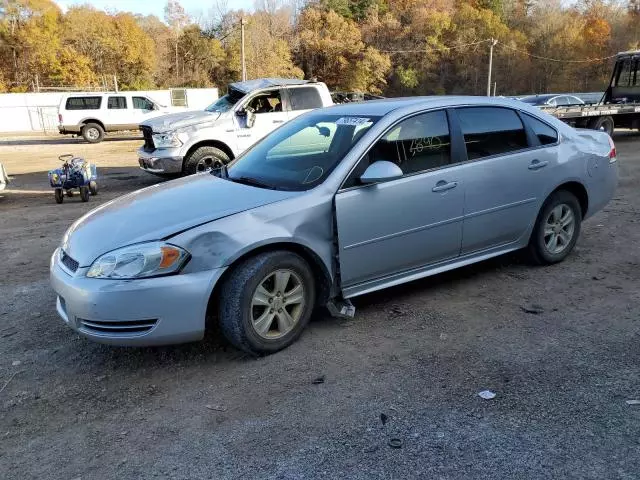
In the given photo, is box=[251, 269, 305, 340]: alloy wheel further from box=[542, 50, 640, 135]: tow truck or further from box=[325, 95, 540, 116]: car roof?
box=[542, 50, 640, 135]: tow truck

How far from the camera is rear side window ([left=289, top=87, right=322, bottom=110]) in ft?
34.9

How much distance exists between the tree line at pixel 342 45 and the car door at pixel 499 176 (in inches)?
1874

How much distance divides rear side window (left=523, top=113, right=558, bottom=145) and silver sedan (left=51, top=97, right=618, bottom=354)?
1cm

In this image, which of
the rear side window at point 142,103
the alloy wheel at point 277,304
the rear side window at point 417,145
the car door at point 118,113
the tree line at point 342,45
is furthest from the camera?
the tree line at point 342,45

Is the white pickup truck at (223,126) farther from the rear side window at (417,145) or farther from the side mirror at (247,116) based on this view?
the rear side window at (417,145)

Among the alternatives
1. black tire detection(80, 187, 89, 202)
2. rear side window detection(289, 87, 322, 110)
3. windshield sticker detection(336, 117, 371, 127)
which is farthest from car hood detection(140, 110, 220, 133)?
windshield sticker detection(336, 117, 371, 127)

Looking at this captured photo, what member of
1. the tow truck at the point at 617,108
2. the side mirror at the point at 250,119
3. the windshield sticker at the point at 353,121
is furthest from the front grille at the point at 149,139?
the tow truck at the point at 617,108

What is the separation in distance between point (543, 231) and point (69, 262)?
395 centimetres

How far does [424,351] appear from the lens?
362 cm

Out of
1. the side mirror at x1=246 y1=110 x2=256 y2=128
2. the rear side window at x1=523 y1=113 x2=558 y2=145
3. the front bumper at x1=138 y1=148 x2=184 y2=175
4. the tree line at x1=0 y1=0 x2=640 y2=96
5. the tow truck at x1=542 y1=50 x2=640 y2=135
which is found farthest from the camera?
the tree line at x1=0 y1=0 x2=640 y2=96

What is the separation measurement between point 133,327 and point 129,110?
22697mm

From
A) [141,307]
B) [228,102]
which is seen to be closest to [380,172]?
[141,307]

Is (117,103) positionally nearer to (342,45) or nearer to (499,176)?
(499,176)

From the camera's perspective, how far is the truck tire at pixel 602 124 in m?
15.8
